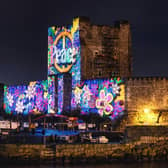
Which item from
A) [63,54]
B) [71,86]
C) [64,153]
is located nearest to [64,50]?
[63,54]

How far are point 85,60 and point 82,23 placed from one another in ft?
12.0

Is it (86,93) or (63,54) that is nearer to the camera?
(86,93)

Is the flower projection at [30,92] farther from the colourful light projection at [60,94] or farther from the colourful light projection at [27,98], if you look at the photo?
the colourful light projection at [60,94]

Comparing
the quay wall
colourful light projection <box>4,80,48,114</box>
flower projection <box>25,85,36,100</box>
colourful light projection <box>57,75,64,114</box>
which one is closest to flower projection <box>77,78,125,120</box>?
colourful light projection <box>57,75,64,114</box>

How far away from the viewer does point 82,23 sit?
220 ft

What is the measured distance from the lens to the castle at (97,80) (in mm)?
58500

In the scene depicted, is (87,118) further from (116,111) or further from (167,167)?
(167,167)

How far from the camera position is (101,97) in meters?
63.6

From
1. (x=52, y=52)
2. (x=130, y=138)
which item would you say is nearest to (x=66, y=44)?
(x=52, y=52)

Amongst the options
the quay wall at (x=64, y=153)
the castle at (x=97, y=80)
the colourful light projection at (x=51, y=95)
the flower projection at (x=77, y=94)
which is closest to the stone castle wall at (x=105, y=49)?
the castle at (x=97, y=80)

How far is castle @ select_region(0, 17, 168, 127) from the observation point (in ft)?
192

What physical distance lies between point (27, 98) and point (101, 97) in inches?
739

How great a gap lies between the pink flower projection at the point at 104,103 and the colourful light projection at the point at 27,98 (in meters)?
11.2

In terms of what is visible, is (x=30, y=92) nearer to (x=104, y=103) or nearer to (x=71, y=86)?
(x=71, y=86)
